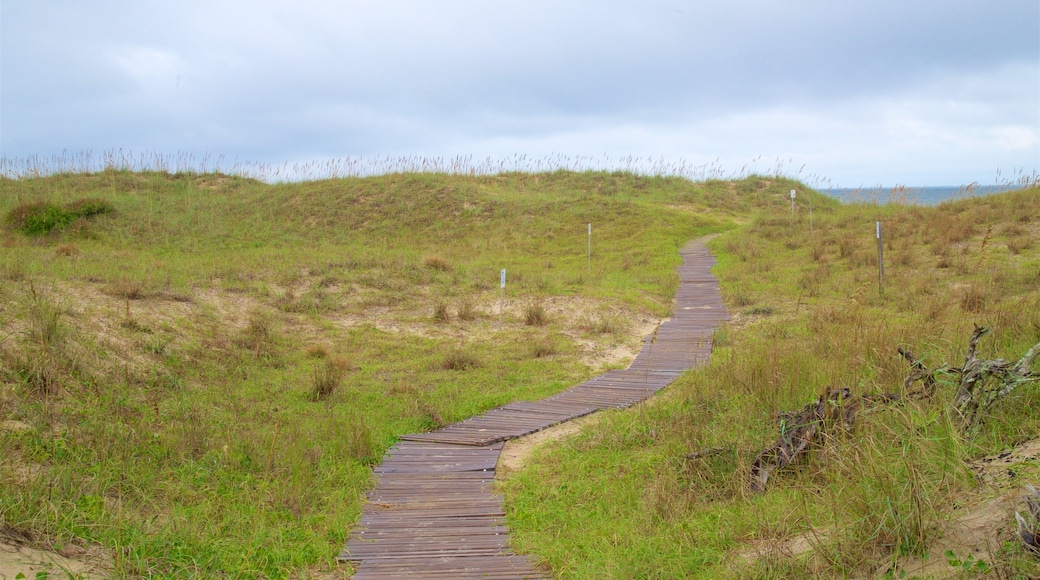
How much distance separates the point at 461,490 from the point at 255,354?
5.70 metres

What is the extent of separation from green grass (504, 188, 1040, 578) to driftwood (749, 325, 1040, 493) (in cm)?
10

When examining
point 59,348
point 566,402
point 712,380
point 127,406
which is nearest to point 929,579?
point 712,380

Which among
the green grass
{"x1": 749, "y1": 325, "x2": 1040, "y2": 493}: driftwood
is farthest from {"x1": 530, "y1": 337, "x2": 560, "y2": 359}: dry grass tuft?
{"x1": 749, "y1": 325, "x2": 1040, "y2": 493}: driftwood

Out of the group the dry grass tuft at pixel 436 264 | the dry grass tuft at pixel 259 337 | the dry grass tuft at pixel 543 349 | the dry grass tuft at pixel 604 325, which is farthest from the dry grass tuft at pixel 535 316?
the dry grass tuft at pixel 436 264

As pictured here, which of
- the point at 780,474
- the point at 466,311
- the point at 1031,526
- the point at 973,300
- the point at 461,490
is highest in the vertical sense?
the point at 973,300

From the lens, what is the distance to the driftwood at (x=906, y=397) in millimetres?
4871

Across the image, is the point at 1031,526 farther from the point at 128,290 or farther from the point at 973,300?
the point at 128,290

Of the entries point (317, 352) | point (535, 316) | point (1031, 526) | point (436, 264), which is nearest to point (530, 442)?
point (1031, 526)

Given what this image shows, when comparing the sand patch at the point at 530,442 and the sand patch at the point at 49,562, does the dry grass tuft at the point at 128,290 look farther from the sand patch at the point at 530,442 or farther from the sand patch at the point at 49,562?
the sand patch at the point at 49,562

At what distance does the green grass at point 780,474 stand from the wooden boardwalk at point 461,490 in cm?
25

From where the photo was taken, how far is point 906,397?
16.8 ft

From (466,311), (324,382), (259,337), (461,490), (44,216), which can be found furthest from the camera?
(44,216)

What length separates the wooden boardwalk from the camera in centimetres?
456

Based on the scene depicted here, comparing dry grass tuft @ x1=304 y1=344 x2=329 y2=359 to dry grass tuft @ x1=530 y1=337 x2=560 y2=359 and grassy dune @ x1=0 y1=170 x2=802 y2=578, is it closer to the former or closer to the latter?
grassy dune @ x1=0 y1=170 x2=802 y2=578
